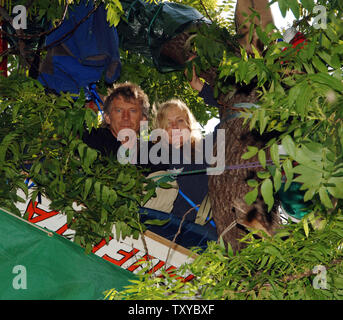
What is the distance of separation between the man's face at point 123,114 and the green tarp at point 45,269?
84.3 inches

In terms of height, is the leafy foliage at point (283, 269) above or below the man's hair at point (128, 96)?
Answer: below

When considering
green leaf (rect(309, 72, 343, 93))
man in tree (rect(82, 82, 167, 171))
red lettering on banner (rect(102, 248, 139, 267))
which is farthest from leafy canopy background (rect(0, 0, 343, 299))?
man in tree (rect(82, 82, 167, 171))

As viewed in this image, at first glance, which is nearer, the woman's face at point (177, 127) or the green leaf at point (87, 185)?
the green leaf at point (87, 185)

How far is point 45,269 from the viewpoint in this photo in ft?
11.2

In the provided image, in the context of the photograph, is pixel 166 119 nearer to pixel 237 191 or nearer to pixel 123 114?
pixel 123 114

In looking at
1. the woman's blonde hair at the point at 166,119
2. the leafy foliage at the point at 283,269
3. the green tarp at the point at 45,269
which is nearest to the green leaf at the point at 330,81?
the leafy foliage at the point at 283,269

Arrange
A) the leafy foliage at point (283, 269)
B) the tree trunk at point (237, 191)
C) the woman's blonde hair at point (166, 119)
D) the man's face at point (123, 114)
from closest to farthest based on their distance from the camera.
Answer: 1. the leafy foliage at point (283, 269)
2. the tree trunk at point (237, 191)
3. the woman's blonde hair at point (166, 119)
4. the man's face at point (123, 114)

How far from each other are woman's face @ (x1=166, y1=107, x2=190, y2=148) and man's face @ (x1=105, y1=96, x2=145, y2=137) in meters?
0.40

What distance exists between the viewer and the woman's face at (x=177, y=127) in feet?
17.0

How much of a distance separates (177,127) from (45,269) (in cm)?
240

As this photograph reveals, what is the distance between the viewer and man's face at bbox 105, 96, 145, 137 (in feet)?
18.1

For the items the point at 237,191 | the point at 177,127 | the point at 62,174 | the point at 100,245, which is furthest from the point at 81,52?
the point at 237,191

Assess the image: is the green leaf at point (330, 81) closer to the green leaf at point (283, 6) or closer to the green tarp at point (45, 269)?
the green leaf at point (283, 6)

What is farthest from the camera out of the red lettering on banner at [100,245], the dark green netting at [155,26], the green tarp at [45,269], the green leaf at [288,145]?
the dark green netting at [155,26]
